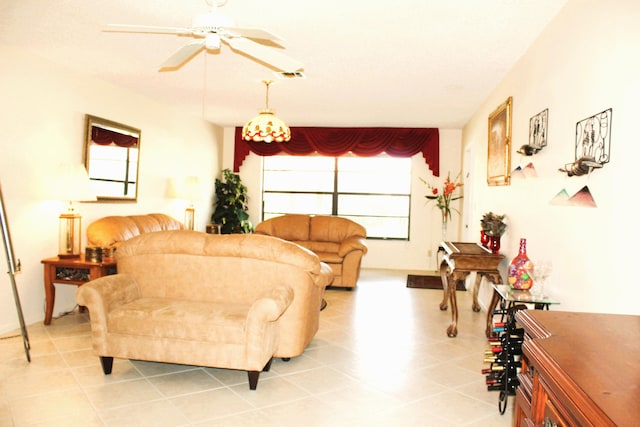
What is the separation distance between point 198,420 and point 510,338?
5.90 feet

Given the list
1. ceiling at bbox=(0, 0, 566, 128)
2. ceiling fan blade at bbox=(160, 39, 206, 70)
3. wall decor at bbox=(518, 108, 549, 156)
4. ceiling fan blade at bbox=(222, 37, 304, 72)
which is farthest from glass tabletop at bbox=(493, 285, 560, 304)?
ceiling fan blade at bbox=(160, 39, 206, 70)

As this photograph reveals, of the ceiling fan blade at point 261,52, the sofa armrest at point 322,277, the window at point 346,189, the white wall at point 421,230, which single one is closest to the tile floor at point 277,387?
the sofa armrest at point 322,277

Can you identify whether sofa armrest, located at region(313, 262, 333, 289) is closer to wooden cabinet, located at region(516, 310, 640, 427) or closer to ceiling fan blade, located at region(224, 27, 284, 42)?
ceiling fan blade, located at region(224, 27, 284, 42)

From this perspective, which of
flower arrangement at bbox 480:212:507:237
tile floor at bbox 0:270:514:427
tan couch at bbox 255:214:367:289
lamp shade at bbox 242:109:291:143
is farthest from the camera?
tan couch at bbox 255:214:367:289

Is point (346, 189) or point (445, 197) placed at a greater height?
point (346, 189)

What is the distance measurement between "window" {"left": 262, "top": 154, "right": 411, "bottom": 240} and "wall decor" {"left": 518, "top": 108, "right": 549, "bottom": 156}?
4.89m

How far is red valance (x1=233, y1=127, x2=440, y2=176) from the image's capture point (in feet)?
27.1

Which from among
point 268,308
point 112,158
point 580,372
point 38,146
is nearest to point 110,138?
point 112,158

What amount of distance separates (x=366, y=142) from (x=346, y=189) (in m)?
0.96

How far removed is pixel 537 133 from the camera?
11.6 ft

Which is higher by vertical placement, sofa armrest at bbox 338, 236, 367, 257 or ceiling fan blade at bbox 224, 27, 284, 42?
ceiling fan blade at bbox 224, 27, 284, 42

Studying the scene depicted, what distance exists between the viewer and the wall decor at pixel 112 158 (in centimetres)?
521

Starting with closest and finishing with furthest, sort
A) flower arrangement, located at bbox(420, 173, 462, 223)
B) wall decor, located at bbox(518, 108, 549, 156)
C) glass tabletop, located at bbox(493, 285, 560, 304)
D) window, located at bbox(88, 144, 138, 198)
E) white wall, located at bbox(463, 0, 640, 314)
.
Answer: white wall, located at bbox(463, 0, 640, 314)
glass tabletop, located at bbox(493, 285, 560, 304)
wall decor, located at bbox(518, 108, 549, 156)
window, located at bbox(88, 144, 138, 198)
flower arrangement, located at bbox(420, 173, 462, 223)

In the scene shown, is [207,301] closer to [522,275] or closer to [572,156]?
[522,275]
